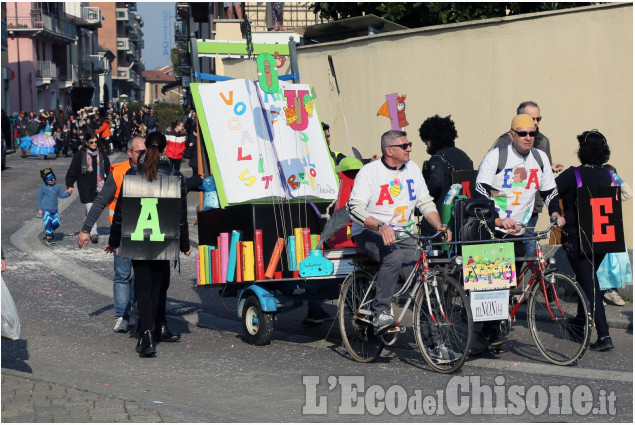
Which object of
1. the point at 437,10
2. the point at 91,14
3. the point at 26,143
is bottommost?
the point at 26,143

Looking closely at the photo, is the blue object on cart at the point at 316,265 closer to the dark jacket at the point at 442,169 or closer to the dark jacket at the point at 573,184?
the dark jacket at the point at 442,169

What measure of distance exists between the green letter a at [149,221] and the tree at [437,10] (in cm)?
977

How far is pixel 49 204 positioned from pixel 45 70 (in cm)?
5950

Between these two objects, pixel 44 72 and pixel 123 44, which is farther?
pixel 123 44

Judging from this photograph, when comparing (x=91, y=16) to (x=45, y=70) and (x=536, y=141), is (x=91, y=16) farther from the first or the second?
(x=536, y=141)

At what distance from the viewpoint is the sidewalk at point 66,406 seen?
6039 mm

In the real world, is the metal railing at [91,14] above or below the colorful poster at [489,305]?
above

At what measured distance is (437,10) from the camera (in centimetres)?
1764

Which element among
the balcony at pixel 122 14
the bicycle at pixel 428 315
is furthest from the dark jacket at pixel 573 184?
the balcony at pixel 122 14

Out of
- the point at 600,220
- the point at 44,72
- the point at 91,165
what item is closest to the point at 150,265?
the point at 600,220

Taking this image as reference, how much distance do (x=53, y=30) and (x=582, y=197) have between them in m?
72.8

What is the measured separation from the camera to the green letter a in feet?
28.2

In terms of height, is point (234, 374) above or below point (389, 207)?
below

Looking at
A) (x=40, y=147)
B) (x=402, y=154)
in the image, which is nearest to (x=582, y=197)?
(x=402, y=154)
